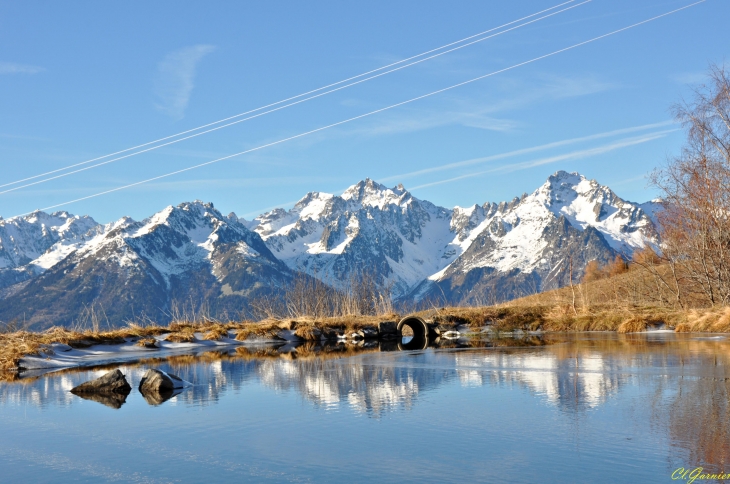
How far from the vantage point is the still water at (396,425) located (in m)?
10.7

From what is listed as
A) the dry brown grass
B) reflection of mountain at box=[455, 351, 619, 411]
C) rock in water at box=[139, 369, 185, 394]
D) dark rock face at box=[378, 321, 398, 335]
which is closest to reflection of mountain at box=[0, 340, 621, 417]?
reflection of mountain at box=[455, 351, 619, 411]

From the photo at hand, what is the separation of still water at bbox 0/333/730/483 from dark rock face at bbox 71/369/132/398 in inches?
13.7

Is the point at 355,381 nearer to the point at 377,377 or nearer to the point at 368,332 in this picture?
the point at 377,377

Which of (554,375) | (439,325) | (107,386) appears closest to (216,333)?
(439,325)

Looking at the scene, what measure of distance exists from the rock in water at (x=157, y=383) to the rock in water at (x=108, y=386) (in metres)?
0.46

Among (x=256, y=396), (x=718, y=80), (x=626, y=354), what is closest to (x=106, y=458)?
(x=256, y=396)

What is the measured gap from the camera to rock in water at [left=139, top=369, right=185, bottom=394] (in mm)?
19500

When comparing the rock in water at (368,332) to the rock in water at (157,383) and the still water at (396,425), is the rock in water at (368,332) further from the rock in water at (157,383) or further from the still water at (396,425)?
the rock in water at (157,383)

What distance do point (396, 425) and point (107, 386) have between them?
31.9 ft

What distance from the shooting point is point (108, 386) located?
19844 millimetres

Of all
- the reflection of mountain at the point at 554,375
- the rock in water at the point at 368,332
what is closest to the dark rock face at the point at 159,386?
the reflection of mountain at the point at 554,375

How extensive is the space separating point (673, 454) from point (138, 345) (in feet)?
95.9

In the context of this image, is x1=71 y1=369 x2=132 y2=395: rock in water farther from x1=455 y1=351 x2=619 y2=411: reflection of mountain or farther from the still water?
x1=455 y1=351 x2=619 y2=411: reflection of mountain

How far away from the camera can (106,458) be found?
1215 cm
